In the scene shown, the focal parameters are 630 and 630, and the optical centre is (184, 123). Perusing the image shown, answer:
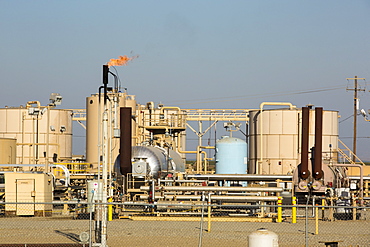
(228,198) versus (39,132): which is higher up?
(39,132)

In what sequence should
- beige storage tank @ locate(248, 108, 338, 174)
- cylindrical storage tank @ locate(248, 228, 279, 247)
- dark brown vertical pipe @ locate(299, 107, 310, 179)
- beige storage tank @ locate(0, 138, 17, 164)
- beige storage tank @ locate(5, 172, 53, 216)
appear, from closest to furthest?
cylindrical storage tank @ locate(248, 228, 279, 247) → beige storage tank @ locate(5, 172, 53, 216) → dark brown vertical pipe @ locate(299, 107, 310, 179) → beige storage tank @ locate(0, 138, 17, 164) → beige storage tank @ locate(248, 108, 338, 174)

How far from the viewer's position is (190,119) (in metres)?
60.8

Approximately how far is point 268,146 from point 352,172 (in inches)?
470

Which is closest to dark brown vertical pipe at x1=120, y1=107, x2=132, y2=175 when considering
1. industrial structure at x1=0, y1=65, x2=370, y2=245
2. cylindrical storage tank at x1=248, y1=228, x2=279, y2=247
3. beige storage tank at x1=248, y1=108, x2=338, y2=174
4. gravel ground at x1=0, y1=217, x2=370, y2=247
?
industrial structure at x1=0, y1=65, x2=370, y2=245

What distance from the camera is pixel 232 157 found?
121ft

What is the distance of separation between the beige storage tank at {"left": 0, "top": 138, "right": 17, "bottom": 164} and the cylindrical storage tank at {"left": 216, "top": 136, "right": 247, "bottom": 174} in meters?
12.6

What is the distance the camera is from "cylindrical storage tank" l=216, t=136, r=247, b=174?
3694cm

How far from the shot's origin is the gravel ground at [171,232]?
1934cm

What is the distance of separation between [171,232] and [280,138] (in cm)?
1920

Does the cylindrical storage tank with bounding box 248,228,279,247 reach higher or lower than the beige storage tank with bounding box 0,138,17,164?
lower

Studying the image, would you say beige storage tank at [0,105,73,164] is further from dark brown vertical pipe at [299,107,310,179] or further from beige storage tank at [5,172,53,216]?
dark brown vertical pipe at [299,107,310,179]

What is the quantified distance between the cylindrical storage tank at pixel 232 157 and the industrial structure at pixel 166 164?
59mm

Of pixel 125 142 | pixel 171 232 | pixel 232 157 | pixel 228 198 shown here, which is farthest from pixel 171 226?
pixel 232 157

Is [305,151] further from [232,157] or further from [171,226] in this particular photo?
[171,226]
